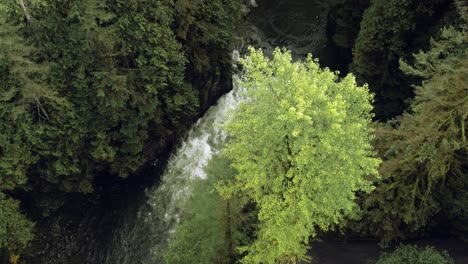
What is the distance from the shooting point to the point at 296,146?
14.6 m

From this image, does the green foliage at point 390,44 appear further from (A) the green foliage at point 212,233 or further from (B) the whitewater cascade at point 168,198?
(A) the green foliage at point 212,233

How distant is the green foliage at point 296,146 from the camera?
47.4ft

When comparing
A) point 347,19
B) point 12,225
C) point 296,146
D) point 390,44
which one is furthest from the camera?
point 347,19

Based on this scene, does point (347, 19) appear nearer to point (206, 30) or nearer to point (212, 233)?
point (206, 30)

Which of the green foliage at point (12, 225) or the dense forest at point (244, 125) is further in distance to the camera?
the green foliage at point (12, 225)

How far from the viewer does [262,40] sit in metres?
32.6

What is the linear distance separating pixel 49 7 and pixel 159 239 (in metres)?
13.7

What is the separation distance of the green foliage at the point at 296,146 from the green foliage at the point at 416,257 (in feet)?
13.3

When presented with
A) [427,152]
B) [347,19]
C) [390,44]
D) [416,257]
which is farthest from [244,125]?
[347,19]

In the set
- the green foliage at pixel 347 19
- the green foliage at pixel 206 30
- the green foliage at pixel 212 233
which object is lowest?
the green foliage at pixel 212 233

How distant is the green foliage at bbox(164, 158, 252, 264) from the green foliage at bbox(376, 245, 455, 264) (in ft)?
21.9

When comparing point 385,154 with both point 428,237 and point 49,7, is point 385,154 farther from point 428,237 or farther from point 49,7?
point 49,7

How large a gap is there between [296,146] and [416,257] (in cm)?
798

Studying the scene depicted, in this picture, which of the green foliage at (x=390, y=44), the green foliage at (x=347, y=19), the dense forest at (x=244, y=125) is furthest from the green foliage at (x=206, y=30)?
the green foliage at (x=390, y=44)
